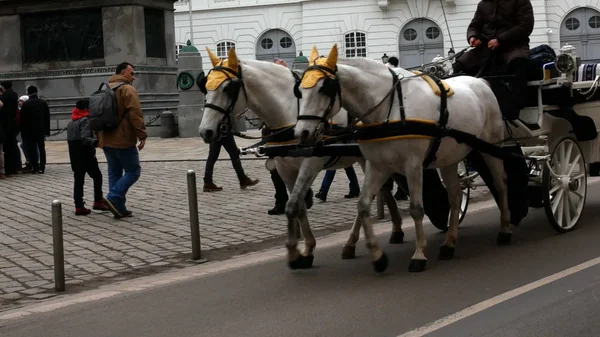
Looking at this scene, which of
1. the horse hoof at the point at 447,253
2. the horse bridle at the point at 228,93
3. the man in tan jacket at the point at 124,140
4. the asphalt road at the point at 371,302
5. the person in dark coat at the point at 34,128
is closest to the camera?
the asphalt road at the point at 371,302

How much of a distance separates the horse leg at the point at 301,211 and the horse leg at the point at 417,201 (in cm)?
83

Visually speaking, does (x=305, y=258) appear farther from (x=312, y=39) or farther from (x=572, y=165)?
(x=312, y=39)

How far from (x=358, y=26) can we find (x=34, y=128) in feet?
127

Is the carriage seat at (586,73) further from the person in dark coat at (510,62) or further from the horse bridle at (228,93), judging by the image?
the horse bridle at (228,93)

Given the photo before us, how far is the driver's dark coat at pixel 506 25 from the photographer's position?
35.4 ft

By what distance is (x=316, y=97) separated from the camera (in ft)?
28.1

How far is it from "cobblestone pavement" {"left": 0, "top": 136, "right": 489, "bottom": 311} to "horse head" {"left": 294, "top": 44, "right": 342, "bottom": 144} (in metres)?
2.62

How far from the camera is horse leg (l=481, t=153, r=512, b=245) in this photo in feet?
34.4

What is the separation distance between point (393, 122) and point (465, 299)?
178 cm

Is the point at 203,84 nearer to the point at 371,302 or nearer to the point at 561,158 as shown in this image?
the point at 371,302

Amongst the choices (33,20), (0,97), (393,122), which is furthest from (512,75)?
(33,20)

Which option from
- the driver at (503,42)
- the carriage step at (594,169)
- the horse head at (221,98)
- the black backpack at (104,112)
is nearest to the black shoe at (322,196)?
the black backpack at (104,112)

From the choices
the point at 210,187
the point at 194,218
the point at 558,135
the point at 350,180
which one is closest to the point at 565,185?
the point at 558,135

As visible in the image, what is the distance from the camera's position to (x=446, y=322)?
7.20 metres
